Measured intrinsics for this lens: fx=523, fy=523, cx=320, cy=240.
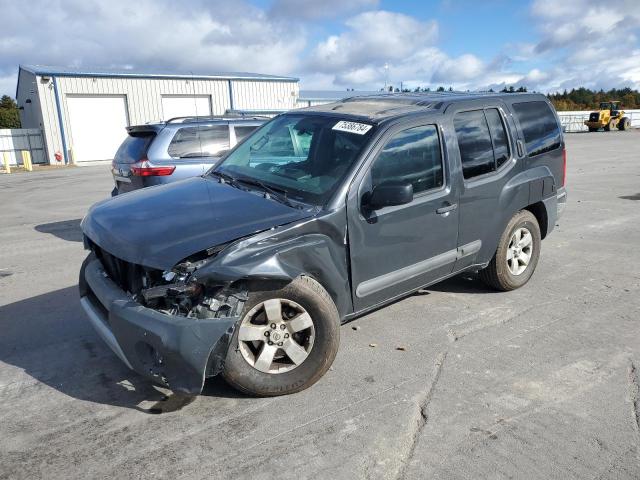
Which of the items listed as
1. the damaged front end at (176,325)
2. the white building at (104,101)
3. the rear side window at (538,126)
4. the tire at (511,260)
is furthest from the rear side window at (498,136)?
the white building at (104,101)

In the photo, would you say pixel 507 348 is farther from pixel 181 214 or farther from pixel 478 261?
pixel 181 214

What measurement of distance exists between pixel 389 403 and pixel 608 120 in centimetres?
4569

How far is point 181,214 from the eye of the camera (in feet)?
11.7

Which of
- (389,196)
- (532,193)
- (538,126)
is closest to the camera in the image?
(389,196)

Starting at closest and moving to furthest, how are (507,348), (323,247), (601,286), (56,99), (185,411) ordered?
(185,411)
(323,247)
(507,348)
(601,286)
(56,99)

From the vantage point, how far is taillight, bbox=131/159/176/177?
7238 mm

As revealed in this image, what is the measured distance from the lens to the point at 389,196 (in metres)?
3.58

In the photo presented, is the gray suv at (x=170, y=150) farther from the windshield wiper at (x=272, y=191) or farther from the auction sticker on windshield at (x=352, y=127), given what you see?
the auction sticker on windshield at (x=352, y=127)

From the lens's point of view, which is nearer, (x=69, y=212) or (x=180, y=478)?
(x=180, y=478)

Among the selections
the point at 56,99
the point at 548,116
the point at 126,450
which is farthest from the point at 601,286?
the point at 56,99

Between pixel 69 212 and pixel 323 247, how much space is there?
890 centimetres

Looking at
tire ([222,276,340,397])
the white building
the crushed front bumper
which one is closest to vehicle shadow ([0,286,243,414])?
tire ([222,276,340,397])

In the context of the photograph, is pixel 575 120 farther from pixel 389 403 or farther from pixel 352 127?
pixel 389 403

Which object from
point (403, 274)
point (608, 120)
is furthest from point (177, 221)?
point (608, 120)
